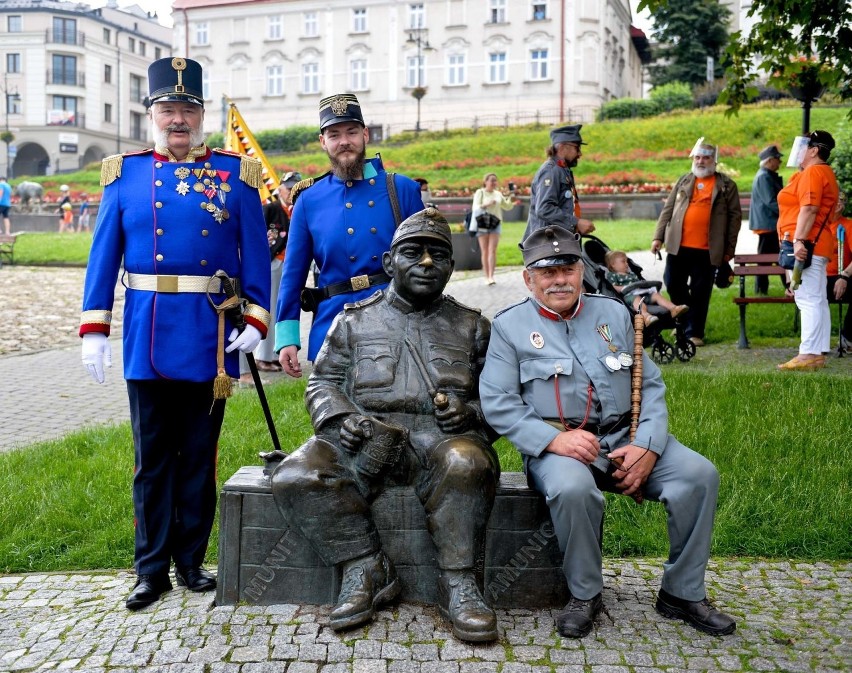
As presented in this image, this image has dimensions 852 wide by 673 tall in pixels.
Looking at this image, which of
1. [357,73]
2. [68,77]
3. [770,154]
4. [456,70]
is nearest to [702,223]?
[770,154]

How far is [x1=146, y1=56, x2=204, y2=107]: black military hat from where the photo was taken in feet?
15.0

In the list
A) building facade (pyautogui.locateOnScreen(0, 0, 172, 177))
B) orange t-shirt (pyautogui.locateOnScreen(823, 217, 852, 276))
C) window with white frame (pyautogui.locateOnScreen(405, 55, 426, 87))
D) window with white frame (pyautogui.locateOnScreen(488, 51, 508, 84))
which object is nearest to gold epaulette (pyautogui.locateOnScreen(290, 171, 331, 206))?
orange t-shirt (pyautogui.locateOnScreen(823, 217, 852, 276))

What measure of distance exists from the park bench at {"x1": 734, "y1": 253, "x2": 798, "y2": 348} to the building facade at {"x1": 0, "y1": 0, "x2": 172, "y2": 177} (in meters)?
65.6

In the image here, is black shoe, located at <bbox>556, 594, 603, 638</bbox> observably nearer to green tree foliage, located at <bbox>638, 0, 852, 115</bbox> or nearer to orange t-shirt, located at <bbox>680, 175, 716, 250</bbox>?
green tree foliage, located at <bbox>638, 0, 852, 115</bbox>

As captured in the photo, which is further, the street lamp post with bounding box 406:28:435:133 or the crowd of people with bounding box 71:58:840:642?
the street lamp post with bounding box 406:28:435:133

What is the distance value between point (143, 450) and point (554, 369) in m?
1.90

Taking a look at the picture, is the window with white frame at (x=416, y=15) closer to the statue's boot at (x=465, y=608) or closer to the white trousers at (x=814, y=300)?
the white trousers at (x=814, y=300)

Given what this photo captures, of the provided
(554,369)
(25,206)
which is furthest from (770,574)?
(25,206)

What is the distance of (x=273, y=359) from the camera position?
35.6 ft

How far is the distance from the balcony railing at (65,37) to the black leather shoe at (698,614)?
79408 millimetres

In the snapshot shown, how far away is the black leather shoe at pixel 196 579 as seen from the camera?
4.74 m

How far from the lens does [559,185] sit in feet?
29.9

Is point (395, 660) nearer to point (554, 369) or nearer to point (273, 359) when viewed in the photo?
point (554, 369)

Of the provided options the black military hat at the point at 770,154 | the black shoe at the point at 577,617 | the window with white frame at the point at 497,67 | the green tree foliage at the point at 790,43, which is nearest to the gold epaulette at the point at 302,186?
the black shoe at the point at 577,617
